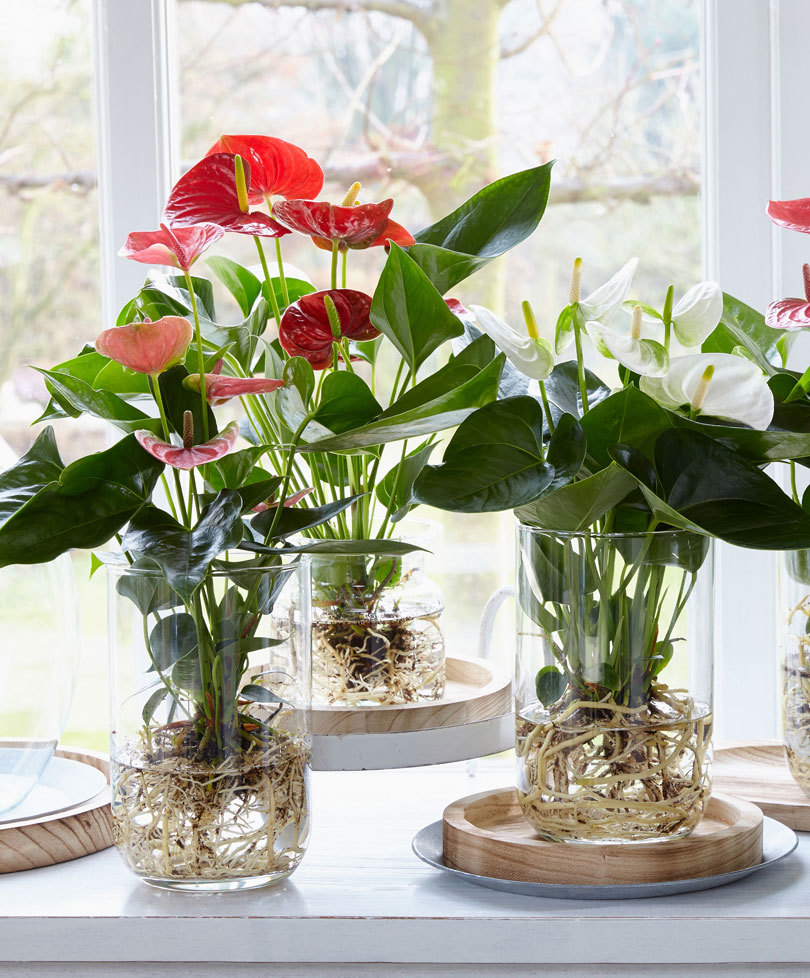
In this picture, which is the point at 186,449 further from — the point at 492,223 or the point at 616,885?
the point at 616,885

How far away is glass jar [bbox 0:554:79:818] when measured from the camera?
32.5 inches

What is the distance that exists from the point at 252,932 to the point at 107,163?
33.7 inches

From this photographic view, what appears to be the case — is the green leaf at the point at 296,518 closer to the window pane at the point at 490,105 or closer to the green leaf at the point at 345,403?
the green leaf at the point at 345,403

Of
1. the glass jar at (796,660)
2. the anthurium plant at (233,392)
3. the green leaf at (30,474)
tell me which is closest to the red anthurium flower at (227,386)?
the anthurium plant at (233,392)

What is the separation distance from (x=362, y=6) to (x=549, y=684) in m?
0.87

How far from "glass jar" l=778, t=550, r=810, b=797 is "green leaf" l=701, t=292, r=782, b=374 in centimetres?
17

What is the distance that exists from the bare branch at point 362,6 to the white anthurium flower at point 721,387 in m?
0.74

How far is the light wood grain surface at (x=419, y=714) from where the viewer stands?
82 cm

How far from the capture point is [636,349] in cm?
65

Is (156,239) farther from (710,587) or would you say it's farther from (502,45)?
(502,45)

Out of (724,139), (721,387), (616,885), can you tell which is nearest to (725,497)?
(721,387)

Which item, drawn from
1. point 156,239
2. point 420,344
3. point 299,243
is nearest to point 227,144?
point 156,239

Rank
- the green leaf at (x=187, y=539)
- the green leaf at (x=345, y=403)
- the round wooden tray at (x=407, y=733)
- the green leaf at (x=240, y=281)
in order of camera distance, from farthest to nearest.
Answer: the green leaf at (x=240, y=281) < the round wooden tray at (x=407, y=733) < the green leaf at (x=345, y=403) < the green leaf at (x=187, y=539)

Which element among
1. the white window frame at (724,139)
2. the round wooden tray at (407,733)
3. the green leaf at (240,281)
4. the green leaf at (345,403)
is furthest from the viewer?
the white window frame at (724,139)
